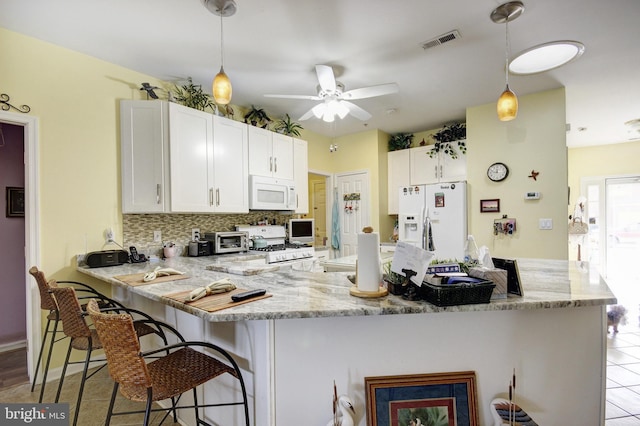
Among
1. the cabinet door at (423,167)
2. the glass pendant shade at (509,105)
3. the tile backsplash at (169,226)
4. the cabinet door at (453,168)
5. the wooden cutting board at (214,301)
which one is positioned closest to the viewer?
the wooden cutting board at (214,301)

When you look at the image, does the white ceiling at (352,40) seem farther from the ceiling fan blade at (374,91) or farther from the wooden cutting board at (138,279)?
the wooden cutting board at (138,279)

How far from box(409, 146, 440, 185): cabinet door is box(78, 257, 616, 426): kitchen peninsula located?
3252 millimetres

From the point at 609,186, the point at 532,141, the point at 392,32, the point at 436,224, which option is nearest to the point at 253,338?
the point at 392,32

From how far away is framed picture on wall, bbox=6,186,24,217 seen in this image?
3.01 meters

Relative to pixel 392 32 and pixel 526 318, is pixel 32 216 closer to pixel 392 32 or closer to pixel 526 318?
pixel 392 32

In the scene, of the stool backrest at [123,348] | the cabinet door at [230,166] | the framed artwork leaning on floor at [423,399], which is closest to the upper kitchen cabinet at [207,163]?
the cabinet door at [230,166]

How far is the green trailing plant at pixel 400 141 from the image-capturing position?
495 cm

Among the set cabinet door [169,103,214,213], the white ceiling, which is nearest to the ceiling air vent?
the white ceiling

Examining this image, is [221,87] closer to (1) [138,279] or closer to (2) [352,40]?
(2) [352,40]

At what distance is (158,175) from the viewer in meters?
2.80

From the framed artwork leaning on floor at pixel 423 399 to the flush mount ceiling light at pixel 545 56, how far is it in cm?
273

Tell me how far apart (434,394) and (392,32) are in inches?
95.6

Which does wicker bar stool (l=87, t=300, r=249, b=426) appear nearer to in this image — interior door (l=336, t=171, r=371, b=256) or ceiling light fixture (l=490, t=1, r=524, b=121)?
ceiling light fixture (l=490, t=1, r=524, b=121)

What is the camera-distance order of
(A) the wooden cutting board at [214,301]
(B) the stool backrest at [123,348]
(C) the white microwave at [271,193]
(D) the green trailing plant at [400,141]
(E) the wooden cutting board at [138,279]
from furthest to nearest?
(D) the green trailing plant at [400,141] < (C) the white microwave at [271,193] < (E) the wooden cutting board at [138,279] < (A) the wooden cutting board at [214,301] < (B) the stool backrest at [123,348]
